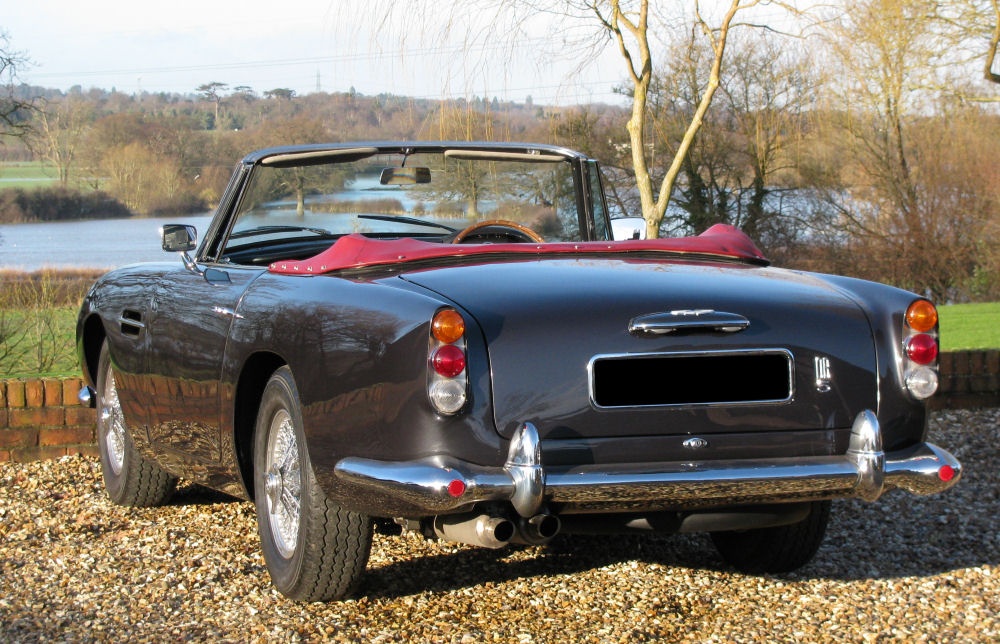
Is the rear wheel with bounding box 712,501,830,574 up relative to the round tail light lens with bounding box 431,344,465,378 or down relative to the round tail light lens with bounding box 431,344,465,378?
down

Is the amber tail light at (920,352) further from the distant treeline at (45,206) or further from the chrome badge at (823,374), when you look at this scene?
the distant treeline at (45,206)

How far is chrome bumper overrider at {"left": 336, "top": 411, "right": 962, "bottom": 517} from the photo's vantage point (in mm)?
2926

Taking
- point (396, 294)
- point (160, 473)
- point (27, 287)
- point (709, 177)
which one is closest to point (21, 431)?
point (160, 473)

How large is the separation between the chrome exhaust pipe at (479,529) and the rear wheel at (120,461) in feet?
6.60

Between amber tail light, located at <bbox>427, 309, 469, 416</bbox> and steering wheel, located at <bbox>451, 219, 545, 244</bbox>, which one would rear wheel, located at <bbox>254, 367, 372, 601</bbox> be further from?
steering wheel, located at <bbox>451, 219, 545, 244</bbox>

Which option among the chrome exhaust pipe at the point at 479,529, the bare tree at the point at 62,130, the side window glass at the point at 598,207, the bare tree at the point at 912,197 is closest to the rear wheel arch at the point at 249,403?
the chrome exhaust pipe at the point at 479,529

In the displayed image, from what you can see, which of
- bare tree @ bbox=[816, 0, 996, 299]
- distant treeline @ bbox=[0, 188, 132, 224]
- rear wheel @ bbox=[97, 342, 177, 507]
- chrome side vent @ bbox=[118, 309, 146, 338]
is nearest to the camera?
chrome side vent @ bbox=[118, 309, 146, 338]

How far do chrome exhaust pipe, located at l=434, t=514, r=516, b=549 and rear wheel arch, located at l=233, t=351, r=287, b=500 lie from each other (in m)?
0.89

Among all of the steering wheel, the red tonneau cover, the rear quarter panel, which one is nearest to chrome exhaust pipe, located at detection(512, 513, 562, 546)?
the rear quarter panel

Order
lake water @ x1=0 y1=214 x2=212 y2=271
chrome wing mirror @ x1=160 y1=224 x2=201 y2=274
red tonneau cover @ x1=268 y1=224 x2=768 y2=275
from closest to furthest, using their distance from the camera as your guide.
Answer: red tonneau cover @ x1=268 y1=224 x2=768 y2=275 → chrome wing mirror @ x1=160 y1=224 x2=201 y2=274 → lake water @ x1=0 y1=214 x2=212 y2=271

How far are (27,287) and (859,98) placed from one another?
21.0 metres

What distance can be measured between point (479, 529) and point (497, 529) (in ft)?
0.17

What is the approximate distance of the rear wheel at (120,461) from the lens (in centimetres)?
505

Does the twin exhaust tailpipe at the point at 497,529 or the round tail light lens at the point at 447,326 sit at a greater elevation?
the round tail light lens at the point at 447,326
